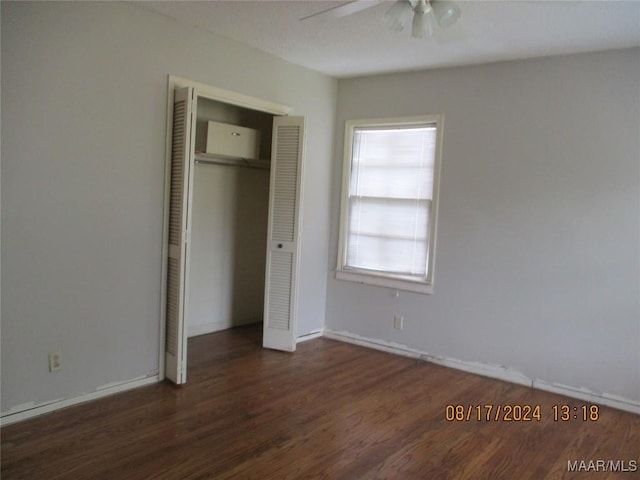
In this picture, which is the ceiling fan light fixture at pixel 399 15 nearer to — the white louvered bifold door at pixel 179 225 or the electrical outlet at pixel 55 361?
the white louvered bifold door at pixel 179 225

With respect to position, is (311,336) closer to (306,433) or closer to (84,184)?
(306,433)

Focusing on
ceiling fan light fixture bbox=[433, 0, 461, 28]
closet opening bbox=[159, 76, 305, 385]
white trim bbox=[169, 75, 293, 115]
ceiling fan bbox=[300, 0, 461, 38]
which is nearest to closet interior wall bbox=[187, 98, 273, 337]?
closet opening bbox=[159, 76, 305, 385]

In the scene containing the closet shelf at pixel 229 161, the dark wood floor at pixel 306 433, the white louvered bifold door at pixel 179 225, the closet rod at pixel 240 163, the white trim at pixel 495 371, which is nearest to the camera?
the dark wood floor at pixel 306 433

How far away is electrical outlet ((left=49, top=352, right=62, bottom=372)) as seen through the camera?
3063 mm

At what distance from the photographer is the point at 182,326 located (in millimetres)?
3547

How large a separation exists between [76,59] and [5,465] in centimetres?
226

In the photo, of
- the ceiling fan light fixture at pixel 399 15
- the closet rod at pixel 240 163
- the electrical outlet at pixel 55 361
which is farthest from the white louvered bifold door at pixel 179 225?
the ceiling fan light fixture at pixel 399 15

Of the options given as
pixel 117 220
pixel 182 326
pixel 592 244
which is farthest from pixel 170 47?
pixel 592 244

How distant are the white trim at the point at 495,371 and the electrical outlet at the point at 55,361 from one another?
103 inches

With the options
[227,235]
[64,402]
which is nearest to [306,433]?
[64,402]

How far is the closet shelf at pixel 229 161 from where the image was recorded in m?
4.59

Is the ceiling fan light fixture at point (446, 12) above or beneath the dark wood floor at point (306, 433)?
above

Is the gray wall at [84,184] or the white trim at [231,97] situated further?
the white trim at [231,97]

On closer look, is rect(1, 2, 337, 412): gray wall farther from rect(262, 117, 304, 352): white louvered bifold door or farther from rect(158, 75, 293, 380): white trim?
rect(262, 117, 304, 352): white louvered bifold door
